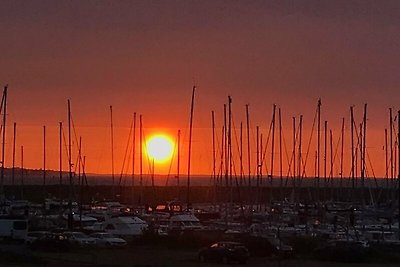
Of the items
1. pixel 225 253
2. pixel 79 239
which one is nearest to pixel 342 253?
pixel 225 253

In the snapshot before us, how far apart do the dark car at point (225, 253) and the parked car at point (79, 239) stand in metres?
11.5

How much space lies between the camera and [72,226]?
8081cm

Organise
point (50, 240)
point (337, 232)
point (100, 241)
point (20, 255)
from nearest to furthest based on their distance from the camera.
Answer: point (20, 255), point (50, 240), point (100, 241), point (337, 232)

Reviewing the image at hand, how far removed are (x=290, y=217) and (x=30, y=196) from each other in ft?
258

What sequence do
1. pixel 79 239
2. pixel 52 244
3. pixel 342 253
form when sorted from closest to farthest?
pixel 342 253, pixel 52 244, pixel 79 239

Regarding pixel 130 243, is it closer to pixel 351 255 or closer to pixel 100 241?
pixel 100 241

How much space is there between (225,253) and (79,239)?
14.3m

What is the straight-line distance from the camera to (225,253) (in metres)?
A: 58.7

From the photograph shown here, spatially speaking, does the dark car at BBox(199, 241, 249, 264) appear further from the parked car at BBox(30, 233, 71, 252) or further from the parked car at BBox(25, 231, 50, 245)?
the parked car at BBox(25, 231, 50, 245)

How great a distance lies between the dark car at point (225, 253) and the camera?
191 feet

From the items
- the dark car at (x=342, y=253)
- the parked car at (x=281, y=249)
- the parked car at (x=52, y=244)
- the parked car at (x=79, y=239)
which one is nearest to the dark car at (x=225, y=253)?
the parked car at (x=281, y=249)

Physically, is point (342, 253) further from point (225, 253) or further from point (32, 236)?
point (32, 236)

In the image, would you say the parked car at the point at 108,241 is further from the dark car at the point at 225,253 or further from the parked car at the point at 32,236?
the dark car at the point at 225,253

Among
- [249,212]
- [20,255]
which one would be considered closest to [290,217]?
[249,212]
